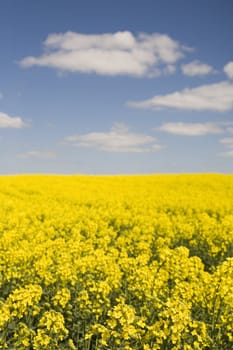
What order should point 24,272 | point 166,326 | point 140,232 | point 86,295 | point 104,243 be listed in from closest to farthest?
point 166,326 → point 86,295 → point 24,272 → point 104,243 → point 140,232

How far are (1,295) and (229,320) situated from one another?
14.2 ft

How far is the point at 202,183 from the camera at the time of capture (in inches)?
1146

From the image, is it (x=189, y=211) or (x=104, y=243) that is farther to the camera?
(x=189, y=211)

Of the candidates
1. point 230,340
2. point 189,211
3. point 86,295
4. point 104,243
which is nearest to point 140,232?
point 104,243

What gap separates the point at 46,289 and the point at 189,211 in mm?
9297

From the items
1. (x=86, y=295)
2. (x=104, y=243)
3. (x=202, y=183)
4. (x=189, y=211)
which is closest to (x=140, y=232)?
(x=104, y=243)

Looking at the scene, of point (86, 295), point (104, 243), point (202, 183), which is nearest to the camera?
point (86, 295)

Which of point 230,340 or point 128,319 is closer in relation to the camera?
point 128,319

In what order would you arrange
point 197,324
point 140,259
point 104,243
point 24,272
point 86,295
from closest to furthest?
1. point 197,324
2. point 86,295
3. point 140,259
4. point 24,272
5. point 104,243

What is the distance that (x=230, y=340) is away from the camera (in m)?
5.23

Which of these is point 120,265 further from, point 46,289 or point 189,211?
point 189,211

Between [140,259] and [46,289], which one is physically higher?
[140,259]

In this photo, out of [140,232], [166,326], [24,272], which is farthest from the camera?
[140,232]

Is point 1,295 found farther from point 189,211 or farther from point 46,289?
point 189,211
